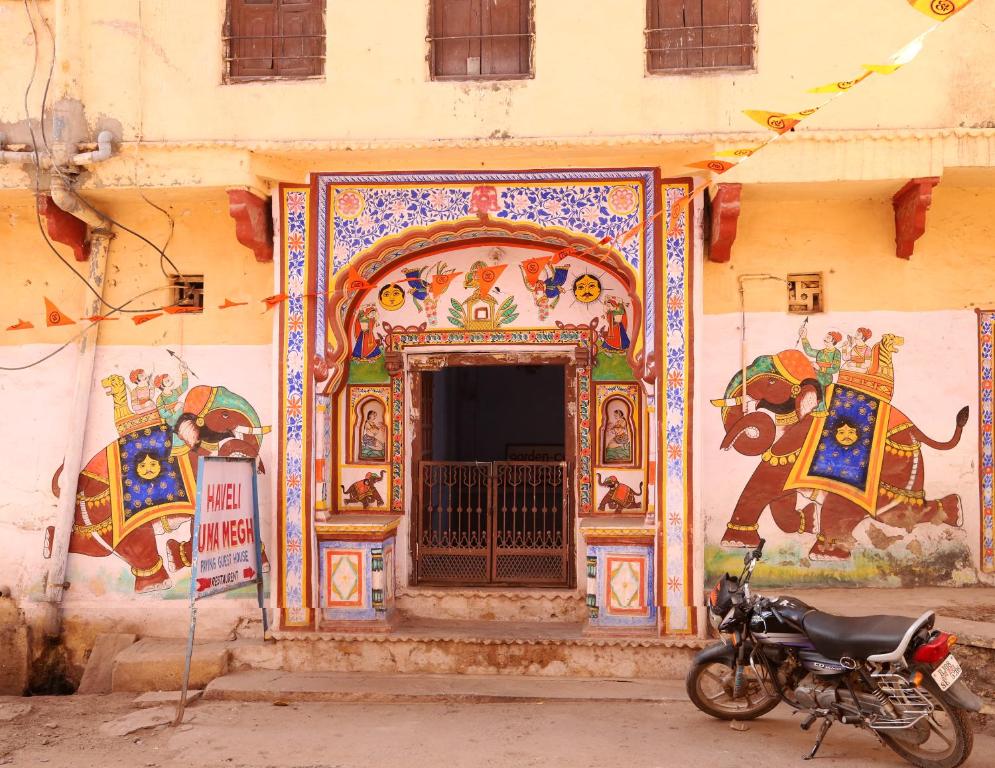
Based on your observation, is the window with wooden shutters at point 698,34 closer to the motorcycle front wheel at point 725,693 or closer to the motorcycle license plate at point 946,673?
the motorcycle front wheel at point 725,693

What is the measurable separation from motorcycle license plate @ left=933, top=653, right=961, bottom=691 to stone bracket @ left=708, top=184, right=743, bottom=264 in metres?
3.40

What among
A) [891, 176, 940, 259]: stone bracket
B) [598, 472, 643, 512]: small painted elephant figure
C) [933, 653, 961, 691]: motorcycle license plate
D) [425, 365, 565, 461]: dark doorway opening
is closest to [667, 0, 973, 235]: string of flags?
[891, 176, 940, 259]: stone bracket

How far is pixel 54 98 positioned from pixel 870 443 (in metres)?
6.80

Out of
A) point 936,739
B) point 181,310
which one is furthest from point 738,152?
point 181,310

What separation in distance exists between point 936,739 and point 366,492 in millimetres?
4693

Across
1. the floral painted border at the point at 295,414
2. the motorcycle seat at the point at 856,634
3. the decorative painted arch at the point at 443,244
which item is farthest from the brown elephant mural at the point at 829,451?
the floral painted border at the point at 295,414

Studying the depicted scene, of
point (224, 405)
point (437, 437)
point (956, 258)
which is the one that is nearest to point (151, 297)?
point (224, 405)

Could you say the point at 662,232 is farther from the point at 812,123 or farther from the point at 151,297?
the point at 151,297

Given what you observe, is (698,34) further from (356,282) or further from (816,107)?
(356,282)

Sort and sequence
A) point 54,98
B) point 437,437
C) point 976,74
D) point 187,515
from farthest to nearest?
point 437,437, point 187,515, point 54,98, point 976,74

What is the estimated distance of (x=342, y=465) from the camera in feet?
27.6

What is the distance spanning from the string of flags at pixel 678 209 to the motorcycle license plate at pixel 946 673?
311 cm

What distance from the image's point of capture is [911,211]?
24.0 feet

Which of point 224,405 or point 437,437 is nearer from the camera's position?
point 224,405
